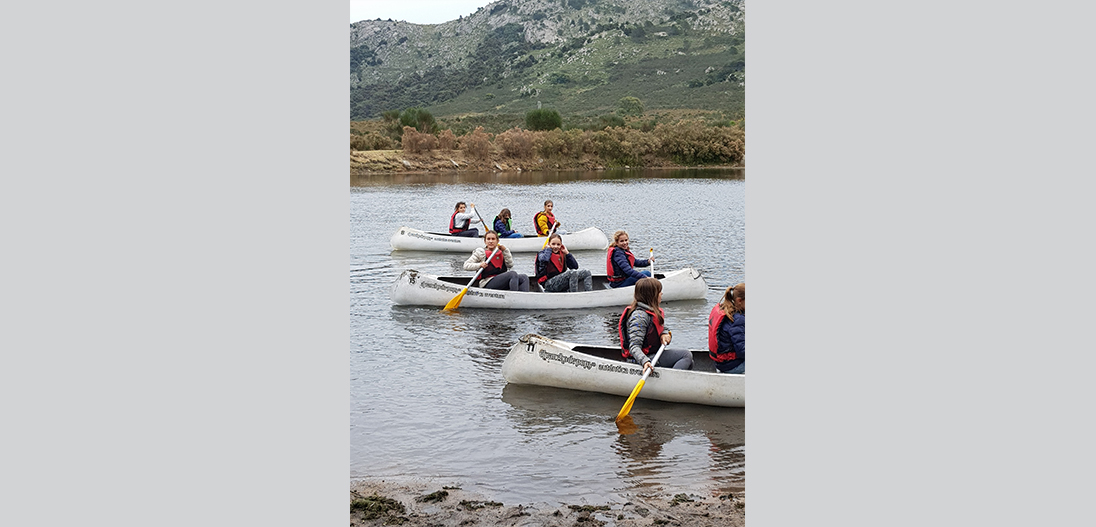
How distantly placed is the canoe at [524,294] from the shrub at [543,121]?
46744 millimetres

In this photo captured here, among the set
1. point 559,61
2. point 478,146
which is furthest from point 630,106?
point 559,61

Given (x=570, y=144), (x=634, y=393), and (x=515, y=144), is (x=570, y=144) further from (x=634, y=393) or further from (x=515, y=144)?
(x=634, y=393)

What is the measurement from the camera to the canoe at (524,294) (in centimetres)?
1312

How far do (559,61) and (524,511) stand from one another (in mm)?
95075

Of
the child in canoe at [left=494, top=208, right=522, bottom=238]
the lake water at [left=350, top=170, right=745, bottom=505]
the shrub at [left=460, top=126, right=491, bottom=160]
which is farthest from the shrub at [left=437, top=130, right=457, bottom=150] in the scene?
the child in canoe at [left=494, top=208, right=522, bottom=238]

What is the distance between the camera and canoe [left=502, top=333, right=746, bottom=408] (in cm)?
825

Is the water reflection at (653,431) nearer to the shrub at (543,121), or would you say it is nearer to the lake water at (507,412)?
the lake water at (507,412)

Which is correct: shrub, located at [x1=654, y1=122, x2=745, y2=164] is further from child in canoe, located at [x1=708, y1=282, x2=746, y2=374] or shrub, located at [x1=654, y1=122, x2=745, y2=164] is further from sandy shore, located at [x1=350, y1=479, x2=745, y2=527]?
sandy shore, located at [x1=350, y1=479, x2=745, y2=527]

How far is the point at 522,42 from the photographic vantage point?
108m

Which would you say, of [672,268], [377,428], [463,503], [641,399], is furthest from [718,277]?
[463,503]

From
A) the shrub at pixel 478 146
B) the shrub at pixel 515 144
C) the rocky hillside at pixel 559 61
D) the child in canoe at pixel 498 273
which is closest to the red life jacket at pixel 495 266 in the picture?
the child in canoe at pixel 498 273

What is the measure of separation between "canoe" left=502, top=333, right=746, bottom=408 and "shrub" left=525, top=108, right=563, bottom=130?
5166 cm

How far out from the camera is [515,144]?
164ft

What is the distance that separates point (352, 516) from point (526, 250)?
13760 mm
